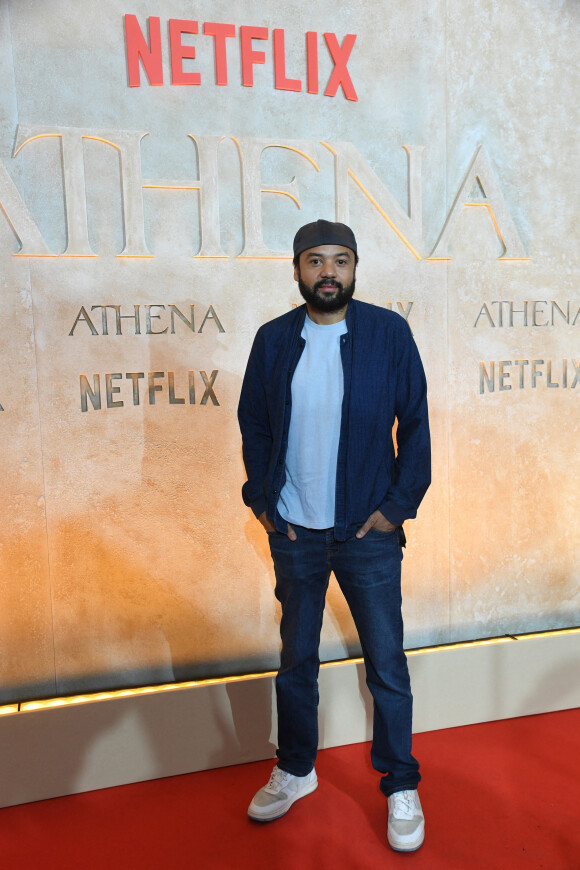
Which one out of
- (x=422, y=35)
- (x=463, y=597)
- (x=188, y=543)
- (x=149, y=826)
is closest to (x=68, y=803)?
(x=149, y=826)

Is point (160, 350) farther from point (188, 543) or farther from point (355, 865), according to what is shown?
point (355, 865)

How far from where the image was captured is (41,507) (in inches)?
98.1

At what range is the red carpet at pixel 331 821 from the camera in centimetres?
200

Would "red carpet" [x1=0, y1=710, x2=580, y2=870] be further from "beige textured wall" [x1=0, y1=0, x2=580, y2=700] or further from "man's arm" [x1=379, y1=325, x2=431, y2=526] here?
"man's arm" [x1=379, y1=325, x2=431, y2=526]

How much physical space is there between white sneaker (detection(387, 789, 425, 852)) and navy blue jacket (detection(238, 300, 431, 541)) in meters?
0.80

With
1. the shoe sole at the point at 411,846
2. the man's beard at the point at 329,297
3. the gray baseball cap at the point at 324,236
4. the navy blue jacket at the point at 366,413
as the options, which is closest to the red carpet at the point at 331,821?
the shoe sole at the point at 411,846

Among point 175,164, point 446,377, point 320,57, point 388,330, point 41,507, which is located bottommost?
point 41,507

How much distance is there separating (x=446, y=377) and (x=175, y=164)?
1307 millimetres

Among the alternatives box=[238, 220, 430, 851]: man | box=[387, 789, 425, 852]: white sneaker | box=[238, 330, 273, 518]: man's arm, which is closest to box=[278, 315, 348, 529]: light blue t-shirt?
box=[238, 220, 430, 851]: man

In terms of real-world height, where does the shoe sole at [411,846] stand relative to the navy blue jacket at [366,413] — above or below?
below

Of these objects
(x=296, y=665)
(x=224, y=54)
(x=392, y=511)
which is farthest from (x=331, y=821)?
(x=224, y=54)

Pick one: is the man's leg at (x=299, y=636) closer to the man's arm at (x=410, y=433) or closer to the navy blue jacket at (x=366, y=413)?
the navy blue jacket at (x=366, y=413)

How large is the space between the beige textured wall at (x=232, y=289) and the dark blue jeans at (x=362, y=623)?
0.62 metres

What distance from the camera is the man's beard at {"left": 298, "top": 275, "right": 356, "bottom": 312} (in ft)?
6.37
